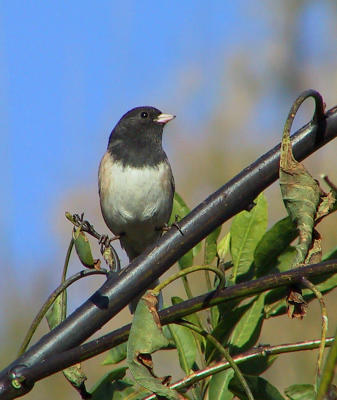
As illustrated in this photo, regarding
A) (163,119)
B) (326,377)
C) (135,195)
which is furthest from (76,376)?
(163,119)

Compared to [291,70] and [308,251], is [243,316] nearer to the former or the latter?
[308,251]

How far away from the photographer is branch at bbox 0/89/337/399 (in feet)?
2.94

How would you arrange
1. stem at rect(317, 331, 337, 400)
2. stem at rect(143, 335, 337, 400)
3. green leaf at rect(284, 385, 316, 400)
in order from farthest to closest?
green leaf at rect(284, 385, 316, 400) < stem at rect(143, 335, 337, 400) < stem at rect(317, 331, 337, 400)

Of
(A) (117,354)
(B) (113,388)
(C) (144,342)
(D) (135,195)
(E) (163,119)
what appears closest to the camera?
(C) (144,342)

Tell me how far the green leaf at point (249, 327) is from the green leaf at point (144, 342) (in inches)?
12.3

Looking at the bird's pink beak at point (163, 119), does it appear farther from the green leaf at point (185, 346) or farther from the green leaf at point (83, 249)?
the green leaf at point (83, 249)

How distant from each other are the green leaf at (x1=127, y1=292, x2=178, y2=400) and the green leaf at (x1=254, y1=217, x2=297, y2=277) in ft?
1.01

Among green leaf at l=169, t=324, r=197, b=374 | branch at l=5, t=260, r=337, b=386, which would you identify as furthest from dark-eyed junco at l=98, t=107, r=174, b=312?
branch at l=5, t=260, r=337, b=386

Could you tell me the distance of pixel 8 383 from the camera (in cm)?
86

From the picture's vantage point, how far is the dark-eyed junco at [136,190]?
270 cm

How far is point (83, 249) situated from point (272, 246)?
0.27 metres

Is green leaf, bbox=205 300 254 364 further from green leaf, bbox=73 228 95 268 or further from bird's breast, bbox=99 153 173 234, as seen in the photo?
bird's breast, bbox=99 153 173 234

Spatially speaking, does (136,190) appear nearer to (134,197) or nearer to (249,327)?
(134,197)

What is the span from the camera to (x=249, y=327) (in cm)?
107
